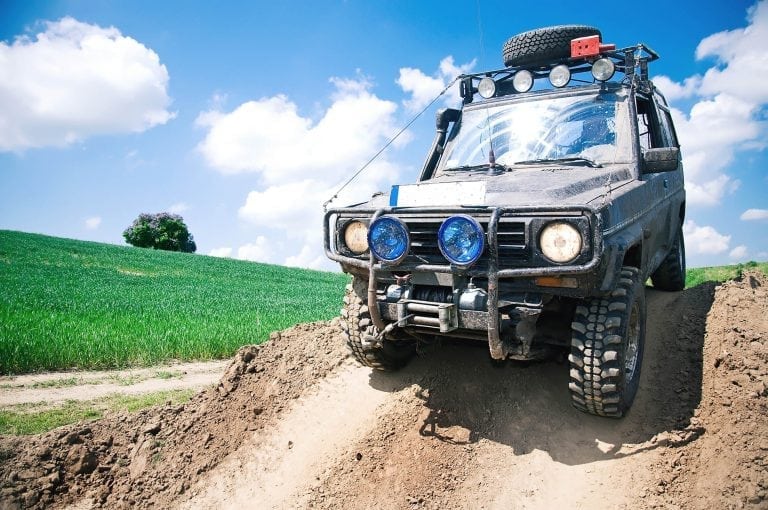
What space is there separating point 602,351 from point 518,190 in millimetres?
1305

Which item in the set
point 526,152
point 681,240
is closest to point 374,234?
→ point 526,152

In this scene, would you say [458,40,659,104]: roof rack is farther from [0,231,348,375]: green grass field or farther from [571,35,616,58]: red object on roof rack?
[0,231,348,375]: green grass field

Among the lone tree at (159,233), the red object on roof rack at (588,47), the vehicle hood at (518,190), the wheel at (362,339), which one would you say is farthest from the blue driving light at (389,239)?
the lone tree at (159,233)

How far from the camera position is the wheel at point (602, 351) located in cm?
413

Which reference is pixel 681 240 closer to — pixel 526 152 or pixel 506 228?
pixel 526 152

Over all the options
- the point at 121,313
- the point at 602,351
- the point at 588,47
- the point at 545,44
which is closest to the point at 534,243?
the point at 602,351

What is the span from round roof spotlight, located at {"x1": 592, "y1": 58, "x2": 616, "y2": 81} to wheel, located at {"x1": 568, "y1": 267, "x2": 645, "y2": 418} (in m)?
2.40

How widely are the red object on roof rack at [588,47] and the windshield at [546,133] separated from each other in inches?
27.4

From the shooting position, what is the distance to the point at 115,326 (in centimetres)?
1211

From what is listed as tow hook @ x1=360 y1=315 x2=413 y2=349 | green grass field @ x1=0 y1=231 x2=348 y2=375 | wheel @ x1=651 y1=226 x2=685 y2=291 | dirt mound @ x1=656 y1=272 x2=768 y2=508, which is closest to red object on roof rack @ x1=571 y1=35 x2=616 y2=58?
wheel @ x1=651 y1=226 x2=685 y2=291

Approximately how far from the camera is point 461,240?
4.05m

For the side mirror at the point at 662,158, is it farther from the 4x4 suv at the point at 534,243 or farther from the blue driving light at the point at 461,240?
the blue driving light at the point at 461,240

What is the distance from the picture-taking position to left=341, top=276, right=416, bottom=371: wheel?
5.18m

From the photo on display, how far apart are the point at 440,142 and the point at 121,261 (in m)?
32.7
